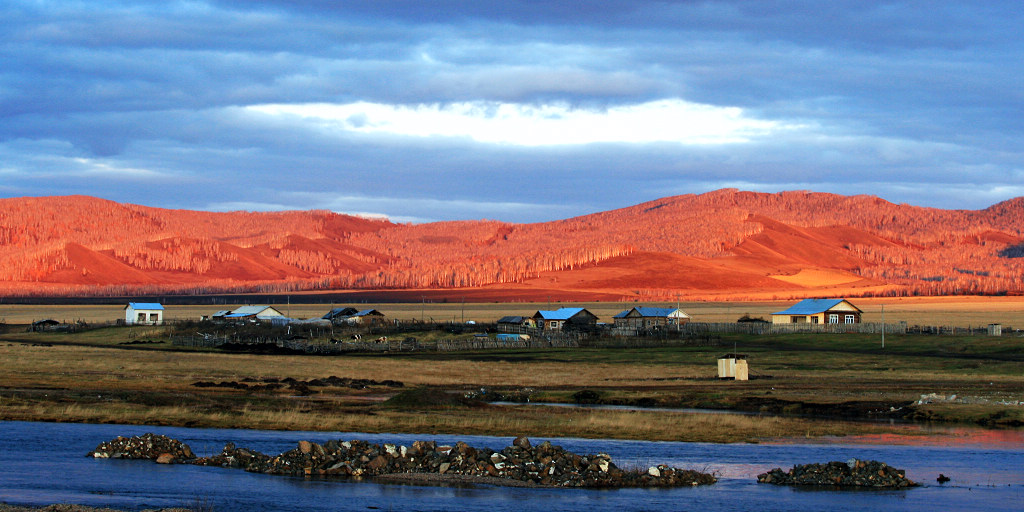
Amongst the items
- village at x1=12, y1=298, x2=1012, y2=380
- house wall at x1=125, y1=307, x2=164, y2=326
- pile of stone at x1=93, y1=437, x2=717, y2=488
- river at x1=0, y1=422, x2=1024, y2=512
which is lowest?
river at x1=0, y1=422, x2=1024, y2=512

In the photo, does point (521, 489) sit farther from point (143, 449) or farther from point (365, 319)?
Result: point (365, 319)

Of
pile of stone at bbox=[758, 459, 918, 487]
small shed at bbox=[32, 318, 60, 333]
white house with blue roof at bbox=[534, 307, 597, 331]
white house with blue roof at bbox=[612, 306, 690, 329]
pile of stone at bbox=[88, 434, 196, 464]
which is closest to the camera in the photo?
pile of stone at bbox=[758, 459, 918, 487]

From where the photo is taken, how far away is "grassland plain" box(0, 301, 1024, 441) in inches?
1532

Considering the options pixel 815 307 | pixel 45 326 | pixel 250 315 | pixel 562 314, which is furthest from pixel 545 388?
pixel 45 326

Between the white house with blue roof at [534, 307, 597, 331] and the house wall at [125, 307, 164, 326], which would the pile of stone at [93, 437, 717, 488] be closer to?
the white house with blue roof at [534, 307, 597, 331]

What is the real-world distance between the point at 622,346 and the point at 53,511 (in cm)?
7318

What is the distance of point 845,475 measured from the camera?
26.6m

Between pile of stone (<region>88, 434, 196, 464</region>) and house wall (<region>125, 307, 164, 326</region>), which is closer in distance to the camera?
pile of stone (<region>88, 434, 196, 464</region>)

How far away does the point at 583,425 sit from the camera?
3844cm

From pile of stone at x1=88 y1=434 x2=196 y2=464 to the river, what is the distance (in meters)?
0.53

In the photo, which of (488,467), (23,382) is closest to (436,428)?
(488,467)

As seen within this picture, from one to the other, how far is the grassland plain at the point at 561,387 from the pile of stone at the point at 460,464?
871 centimetres

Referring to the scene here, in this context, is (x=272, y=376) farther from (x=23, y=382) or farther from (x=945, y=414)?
(x=945, y=414)

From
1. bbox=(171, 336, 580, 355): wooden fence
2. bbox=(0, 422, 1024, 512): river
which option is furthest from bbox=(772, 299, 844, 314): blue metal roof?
bbox=(0, 422, 1024, 512): river
